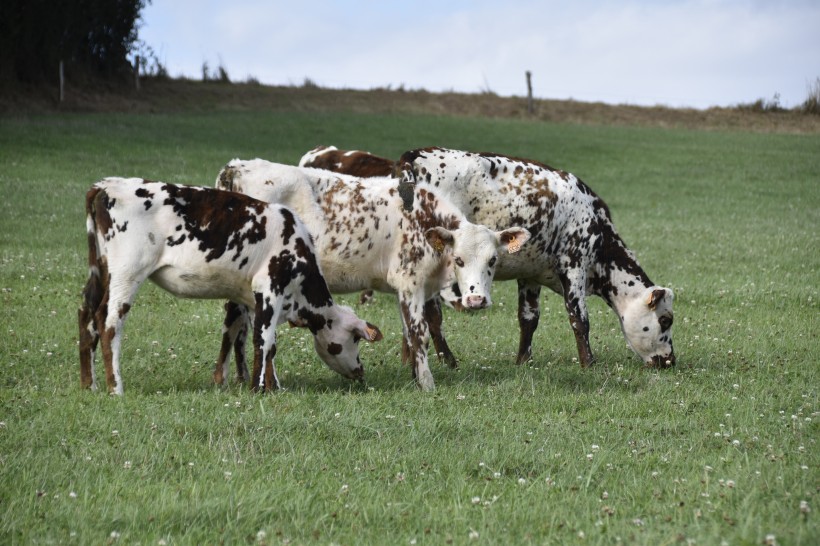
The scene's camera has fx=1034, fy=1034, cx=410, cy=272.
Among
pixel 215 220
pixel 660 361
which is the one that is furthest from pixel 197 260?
pixel 660 361

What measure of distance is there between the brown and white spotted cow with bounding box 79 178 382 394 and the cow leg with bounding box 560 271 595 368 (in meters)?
2.90

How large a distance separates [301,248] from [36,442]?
338cm

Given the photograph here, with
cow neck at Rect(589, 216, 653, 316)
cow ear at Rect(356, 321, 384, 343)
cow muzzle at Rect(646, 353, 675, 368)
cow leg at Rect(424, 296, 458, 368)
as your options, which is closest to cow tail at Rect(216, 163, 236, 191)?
cow ear at Rect(356, 321, 384, 343)

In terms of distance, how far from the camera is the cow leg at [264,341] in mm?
9969

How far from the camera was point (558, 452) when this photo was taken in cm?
797

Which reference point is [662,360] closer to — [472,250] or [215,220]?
[472,250]

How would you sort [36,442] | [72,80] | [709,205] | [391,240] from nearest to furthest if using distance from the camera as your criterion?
[36,442], [391,240], [709,205], [72,80]

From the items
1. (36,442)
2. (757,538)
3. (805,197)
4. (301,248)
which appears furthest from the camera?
(805,197)

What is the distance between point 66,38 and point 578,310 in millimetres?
35915

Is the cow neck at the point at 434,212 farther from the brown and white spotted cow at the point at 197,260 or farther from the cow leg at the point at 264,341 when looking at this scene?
the cow leg at the point at 264,341

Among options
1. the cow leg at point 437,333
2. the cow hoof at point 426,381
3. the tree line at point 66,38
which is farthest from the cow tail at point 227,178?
the tree line at point 66,38

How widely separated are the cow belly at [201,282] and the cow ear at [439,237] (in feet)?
6.36

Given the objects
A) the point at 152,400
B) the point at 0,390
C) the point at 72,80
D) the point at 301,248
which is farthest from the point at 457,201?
the point at 72,80

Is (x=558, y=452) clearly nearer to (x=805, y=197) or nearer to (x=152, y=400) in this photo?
(x=152, y=400)
